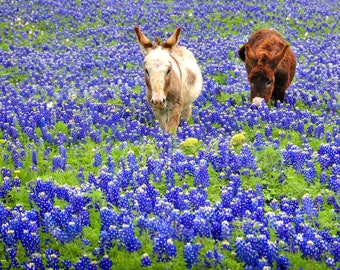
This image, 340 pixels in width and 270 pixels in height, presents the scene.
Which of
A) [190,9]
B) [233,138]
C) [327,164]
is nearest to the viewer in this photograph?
[327,164]

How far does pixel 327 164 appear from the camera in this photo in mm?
7578

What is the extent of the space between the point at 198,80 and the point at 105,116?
1.91 meters

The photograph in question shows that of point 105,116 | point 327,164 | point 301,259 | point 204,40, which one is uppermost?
point 204,40

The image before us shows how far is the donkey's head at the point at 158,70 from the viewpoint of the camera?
348 inches

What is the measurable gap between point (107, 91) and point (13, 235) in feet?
26.1

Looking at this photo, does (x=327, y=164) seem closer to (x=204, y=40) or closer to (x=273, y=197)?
(x=273, y=197)

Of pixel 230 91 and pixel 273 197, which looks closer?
pixel 273 197

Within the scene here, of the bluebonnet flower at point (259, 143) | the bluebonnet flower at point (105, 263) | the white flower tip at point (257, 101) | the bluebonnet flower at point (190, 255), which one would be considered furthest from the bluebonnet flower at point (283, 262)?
the white flower tip at point (257, 101)

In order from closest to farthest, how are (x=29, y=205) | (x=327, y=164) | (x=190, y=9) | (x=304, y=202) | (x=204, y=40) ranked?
(x=304, y=202) < (x=29, y=205) < (x=327, y=164) < (x=204, y=40) < (x=190, y=9)

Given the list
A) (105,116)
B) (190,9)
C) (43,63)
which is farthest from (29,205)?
(190,9)

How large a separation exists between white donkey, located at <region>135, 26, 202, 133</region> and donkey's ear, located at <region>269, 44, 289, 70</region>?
154 centimetres

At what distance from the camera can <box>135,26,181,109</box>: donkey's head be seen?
884 centimetres

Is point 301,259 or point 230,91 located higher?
point 230,91

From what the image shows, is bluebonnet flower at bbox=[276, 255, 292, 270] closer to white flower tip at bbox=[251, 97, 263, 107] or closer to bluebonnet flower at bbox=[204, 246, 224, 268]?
bluebonnet flower at bbox=[204, 246, 224, 268]
